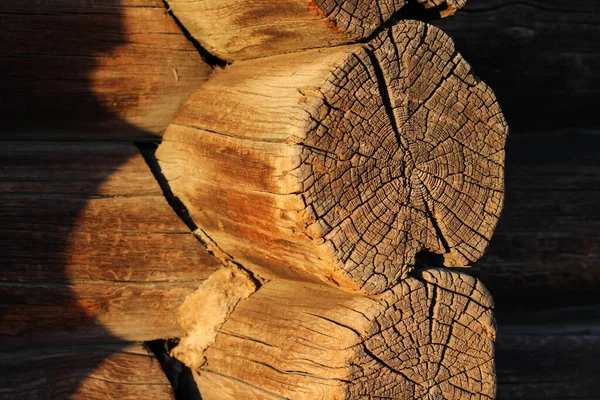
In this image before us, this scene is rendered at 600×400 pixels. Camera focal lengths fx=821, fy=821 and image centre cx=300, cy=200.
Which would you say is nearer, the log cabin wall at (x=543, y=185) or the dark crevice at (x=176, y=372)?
the dark crevice at (x=176, y=372)

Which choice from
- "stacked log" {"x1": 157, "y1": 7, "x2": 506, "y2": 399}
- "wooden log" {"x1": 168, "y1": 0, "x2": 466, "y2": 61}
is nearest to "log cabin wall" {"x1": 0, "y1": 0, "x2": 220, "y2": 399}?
"wooden log" {"x1": 168, "y1": 0, "x2": 466, "y2": 61}

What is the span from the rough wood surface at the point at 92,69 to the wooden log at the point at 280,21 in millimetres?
96

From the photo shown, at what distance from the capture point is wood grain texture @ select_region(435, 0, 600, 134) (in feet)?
8.37

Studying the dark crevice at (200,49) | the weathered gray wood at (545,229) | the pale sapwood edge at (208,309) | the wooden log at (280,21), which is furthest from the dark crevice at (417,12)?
the weathered gray wood at (545,229)

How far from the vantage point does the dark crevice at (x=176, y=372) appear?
219 cm

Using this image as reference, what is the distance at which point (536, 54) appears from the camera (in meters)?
2.64

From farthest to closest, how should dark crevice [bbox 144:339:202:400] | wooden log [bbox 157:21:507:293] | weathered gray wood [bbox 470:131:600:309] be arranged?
weathered gray wood [bbox 470:131:600:309]
dark crevice [bbox 144:339:202:400]
wooden log [bbox 157:21:507:293]

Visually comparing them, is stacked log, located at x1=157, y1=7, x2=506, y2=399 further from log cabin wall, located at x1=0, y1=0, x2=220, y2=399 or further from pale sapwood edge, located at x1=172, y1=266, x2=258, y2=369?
log cabin wall, located at x1=0, y1=0, x2=220, y2=399

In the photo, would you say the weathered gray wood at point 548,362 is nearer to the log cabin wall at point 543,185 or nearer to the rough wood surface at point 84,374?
the log cabin wall at point 543,185

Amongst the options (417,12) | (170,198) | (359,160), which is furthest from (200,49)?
(359,160)

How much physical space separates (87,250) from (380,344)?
0.84 meters

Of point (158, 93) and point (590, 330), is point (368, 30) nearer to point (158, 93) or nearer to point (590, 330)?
point (158, 93)

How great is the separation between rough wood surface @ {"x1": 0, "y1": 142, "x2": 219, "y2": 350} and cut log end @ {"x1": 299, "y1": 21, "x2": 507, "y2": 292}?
2.05 feet

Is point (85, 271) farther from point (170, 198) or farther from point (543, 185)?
point (543, 185)
